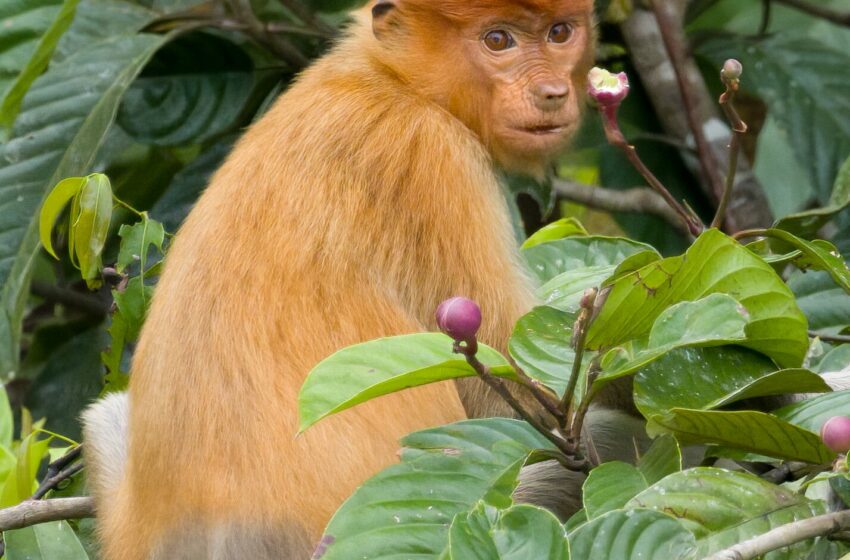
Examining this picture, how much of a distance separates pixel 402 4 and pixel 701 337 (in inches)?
72.6

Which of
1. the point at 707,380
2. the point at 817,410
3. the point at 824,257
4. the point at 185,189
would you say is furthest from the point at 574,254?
the point at 185,189

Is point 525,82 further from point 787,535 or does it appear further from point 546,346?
point 787,535

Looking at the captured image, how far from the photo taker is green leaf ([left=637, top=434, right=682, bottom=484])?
211cm

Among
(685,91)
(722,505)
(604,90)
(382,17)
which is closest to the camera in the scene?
(722,505)

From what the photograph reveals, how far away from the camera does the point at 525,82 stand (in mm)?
3363

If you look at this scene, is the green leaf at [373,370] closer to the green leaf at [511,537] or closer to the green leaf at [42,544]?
the green leaf at [511,537]

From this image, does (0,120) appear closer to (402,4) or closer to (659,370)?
(402,4)

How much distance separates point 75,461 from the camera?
11.6ft

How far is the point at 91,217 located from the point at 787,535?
1.79 metres

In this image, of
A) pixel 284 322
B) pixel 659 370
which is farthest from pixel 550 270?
pixel 659 370

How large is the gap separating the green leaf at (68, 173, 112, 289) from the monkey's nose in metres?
1.16

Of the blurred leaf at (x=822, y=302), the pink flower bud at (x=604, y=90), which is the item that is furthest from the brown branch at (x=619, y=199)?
the pink flower bud at (x=604, y=90)

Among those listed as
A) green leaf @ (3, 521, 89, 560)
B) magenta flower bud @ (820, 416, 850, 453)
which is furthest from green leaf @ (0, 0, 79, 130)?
magenta flower bud @ (820, 416, 850, 453)

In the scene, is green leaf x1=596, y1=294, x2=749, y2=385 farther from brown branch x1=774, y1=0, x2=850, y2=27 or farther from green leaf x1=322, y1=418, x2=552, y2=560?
brown branch x1=774, y1=0, x2=850, y2=27
